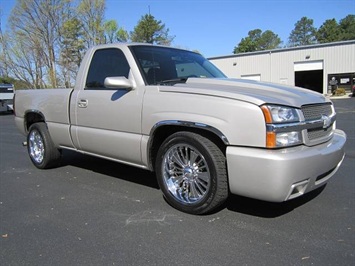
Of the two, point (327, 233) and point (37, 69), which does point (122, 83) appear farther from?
point (37, 69)

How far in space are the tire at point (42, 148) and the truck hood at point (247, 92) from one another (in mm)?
2800

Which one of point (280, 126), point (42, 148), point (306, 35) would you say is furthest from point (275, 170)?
point (306, 35)

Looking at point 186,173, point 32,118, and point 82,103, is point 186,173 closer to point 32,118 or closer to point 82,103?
point 82,103

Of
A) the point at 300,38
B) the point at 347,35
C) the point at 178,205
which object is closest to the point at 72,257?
the point at 178,205

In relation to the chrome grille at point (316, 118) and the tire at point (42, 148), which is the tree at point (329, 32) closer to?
the tire at point (42, 148)

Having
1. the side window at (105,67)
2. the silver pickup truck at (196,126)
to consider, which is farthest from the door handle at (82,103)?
the side window at (105,67)

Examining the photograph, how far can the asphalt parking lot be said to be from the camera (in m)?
2.91

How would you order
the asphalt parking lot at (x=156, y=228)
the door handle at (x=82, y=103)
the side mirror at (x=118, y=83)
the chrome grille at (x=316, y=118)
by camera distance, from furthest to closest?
1. the door handle at (x=82, y=103)
2. the side mirror at (x=118, y=83)
3. the chrome grille at (x=316, y=118)
4. the asphalt parking lot at (x=156, y=228)

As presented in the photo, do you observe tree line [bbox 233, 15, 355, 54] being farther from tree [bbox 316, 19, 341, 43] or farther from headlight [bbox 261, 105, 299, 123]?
headlight [bbox 261, 105, 299, 123]

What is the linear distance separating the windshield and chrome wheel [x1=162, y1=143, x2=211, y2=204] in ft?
3.11

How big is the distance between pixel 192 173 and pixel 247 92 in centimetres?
104

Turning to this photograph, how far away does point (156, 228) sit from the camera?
3.47m

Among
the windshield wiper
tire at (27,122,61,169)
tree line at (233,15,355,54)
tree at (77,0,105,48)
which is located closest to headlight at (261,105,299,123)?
the windshield wiper

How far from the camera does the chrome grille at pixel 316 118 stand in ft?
11.2
